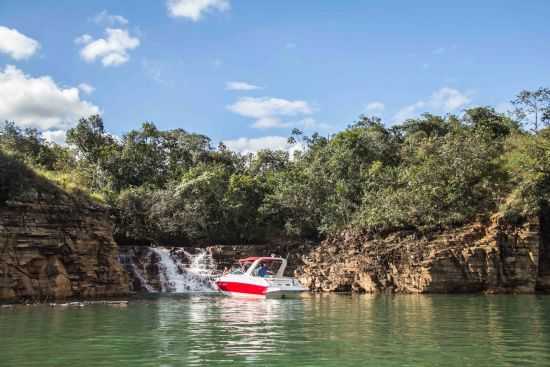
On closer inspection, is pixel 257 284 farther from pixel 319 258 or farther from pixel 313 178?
pixel 313 178

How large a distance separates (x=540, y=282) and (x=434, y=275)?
24.3 ft

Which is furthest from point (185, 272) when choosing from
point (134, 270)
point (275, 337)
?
point (275, 337)

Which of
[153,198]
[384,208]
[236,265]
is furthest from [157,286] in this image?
[384,208]

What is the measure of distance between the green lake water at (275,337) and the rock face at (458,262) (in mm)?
13997

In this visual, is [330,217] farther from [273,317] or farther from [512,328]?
[512,328]

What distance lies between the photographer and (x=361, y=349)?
1284 centimetres

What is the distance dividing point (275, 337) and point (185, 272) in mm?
31667

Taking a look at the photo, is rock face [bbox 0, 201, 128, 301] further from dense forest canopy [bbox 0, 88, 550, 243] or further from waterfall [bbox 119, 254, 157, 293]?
waterfall [bbox 119, 254, 157, 293]

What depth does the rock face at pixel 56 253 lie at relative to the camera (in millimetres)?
28953

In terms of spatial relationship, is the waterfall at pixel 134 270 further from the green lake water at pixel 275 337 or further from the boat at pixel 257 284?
the green lake water at pixel 275 337

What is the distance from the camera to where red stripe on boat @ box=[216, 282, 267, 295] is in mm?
33406

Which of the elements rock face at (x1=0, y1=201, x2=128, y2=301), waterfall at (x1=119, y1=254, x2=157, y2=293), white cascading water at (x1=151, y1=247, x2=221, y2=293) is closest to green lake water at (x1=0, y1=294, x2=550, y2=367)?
rock face at (x1=0, y1=201, x2=128, y2=301)

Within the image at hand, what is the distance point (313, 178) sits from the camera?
2085 inches

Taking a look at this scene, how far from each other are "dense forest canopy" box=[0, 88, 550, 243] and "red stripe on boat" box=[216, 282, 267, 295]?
420 inches
